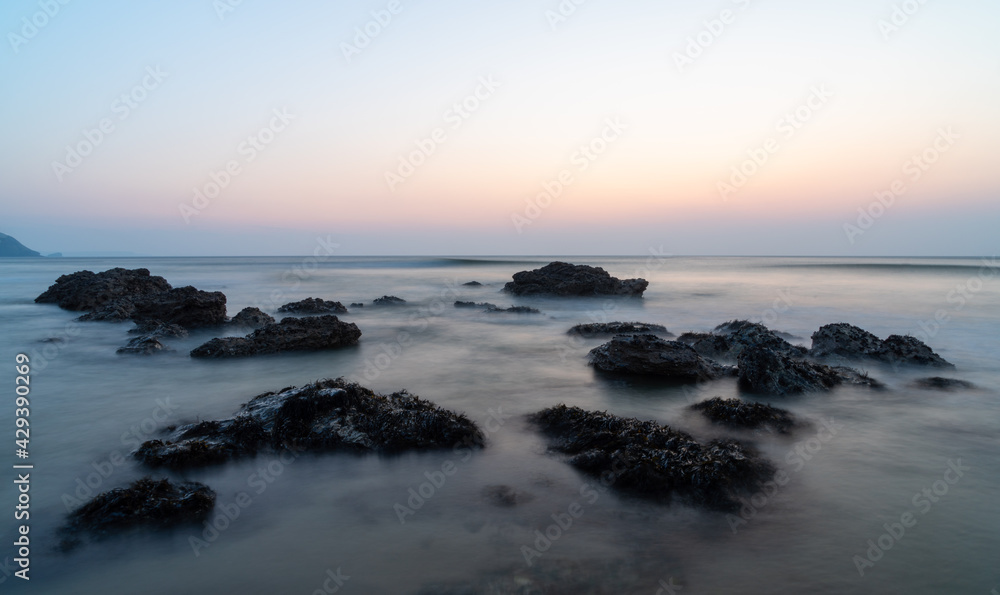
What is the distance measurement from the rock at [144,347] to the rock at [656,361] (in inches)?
415

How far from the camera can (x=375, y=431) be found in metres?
6.54

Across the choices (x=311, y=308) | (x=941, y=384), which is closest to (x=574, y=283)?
(x=311, y=308)

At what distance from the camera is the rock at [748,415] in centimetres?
720

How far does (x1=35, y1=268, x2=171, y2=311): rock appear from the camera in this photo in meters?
20.9

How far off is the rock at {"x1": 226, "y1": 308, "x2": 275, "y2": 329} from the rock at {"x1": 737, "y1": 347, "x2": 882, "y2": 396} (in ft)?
45.9

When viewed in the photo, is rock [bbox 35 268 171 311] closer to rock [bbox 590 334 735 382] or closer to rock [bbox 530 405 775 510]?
rock [bbox 590 334 735 382]

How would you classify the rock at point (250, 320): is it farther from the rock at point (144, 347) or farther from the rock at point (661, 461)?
the rock at point (661, 461)

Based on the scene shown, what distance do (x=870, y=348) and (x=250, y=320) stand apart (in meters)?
17.7

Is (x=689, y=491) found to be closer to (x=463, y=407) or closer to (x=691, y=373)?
(x=463, y=407)

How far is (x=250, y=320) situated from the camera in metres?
17.1

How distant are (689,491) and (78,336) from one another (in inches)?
666

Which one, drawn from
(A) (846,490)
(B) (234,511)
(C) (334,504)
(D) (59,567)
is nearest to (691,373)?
(A) (846,490)

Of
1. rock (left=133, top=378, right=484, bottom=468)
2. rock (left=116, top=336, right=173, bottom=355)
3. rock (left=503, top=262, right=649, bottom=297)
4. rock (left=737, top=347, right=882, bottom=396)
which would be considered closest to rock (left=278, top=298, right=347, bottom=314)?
rock (left=116, top=336, right=173, bottom=355)

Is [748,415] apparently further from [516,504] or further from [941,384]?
[941,384]
